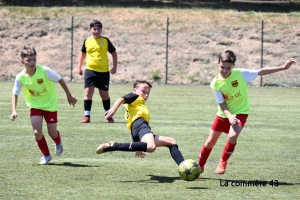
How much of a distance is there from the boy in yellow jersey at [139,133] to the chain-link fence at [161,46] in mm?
20290

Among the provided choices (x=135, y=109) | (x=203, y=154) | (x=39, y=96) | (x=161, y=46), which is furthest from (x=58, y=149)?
(x=161, y=46)

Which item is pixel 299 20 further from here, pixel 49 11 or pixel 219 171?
pixel 219 171

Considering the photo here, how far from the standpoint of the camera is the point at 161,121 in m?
14.7

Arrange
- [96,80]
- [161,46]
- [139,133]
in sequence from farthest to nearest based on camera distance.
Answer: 1. [161,46]
2. [96,80]
3. [139,133]

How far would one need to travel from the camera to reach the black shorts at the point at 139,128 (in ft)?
27.9

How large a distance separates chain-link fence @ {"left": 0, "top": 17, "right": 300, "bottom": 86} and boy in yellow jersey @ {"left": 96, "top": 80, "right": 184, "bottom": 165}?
20290mm

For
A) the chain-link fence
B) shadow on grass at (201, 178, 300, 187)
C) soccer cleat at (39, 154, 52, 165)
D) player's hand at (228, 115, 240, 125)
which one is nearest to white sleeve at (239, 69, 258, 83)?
player's hand at (228, 115, 240, 125)

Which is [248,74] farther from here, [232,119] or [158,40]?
[158,40]

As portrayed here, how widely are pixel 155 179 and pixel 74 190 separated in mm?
1154

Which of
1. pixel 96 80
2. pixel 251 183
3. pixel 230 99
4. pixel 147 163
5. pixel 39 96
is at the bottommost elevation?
pixel 147 163

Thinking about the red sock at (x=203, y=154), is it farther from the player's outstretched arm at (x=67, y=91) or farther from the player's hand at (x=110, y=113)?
the player's outstretched arm at (x=67, y=91)

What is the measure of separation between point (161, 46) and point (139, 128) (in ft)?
77.4

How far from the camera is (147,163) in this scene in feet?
31.3

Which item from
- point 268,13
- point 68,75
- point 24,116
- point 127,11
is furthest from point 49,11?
point 24,116
